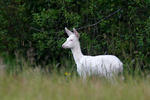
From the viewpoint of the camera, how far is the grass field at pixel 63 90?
4229 mm

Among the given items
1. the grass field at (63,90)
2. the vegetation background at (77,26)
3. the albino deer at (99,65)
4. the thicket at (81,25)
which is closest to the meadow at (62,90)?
the grass field at (63,90)

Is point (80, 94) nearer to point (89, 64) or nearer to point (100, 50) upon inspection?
point (89, 64)

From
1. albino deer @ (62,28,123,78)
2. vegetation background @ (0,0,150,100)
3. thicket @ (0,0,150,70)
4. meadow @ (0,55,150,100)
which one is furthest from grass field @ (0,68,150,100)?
thicket @ (0,0,150,70)

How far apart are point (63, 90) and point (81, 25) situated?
209 inches

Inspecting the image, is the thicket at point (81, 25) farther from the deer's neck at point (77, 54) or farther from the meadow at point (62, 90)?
the meadow at point (62, 90)

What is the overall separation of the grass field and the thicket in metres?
3.14

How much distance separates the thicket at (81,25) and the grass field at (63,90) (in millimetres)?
3137

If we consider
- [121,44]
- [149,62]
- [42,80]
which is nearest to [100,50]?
[121,44]

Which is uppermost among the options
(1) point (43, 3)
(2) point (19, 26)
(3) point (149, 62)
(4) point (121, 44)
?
(1) point (43, 3)

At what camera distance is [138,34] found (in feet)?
27.6

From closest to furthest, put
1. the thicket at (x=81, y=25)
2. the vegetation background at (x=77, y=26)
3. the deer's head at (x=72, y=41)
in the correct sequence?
1. the deer's head at (x=72, y=41)
2. the vegetation background at (x=77, y=26)
3. the thicket at (x=81, y=25)

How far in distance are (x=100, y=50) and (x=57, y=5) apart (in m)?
1.81

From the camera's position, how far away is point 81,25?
980cm

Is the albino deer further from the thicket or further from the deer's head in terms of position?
the thicket
